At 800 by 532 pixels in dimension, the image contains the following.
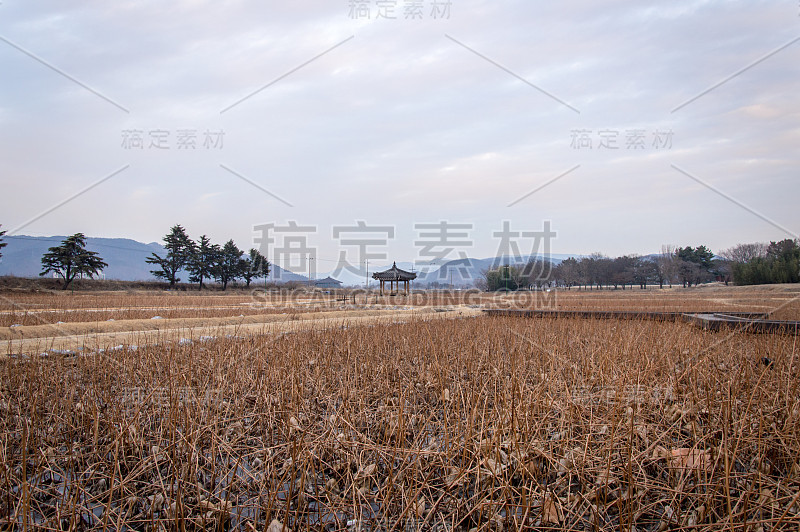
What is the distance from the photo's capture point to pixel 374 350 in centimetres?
725

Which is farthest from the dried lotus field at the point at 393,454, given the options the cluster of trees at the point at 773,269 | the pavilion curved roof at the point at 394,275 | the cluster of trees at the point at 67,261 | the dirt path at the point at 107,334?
the cluster of trees at the point at 773,269

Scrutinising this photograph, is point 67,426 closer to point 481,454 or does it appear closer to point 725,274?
point 481,454

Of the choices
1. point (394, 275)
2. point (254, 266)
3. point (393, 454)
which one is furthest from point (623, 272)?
point (393, 454)

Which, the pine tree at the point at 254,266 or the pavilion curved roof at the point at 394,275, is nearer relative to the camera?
the pavilion curved roof at the point at 394,275

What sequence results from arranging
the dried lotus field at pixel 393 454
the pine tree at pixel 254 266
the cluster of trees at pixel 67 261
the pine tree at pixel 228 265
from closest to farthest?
the dried lotus field at pixel 393 454, the cluster of trees at pixel 67 261, the pine tree at pixel 228 265, the pine tree at pixel 254 266

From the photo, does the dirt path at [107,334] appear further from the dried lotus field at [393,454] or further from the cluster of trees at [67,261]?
the cluster of trees at [67,261]

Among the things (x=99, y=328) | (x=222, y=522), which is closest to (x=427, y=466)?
(x=222, y=522)

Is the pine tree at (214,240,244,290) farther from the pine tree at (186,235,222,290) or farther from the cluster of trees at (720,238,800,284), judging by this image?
the cluster of trees at (720,238,800,284)

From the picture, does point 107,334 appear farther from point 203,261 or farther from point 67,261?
point 203,261

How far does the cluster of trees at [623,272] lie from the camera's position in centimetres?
6059

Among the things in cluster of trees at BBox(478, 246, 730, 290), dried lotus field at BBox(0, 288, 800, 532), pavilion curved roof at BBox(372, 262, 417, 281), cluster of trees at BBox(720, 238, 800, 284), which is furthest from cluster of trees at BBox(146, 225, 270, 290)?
cluster of trees at BBox(720, 238, 800, 284)

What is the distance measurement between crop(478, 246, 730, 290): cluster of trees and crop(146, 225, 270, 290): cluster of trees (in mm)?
35879

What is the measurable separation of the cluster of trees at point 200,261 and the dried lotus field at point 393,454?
46.8m

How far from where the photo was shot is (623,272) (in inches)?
2712
